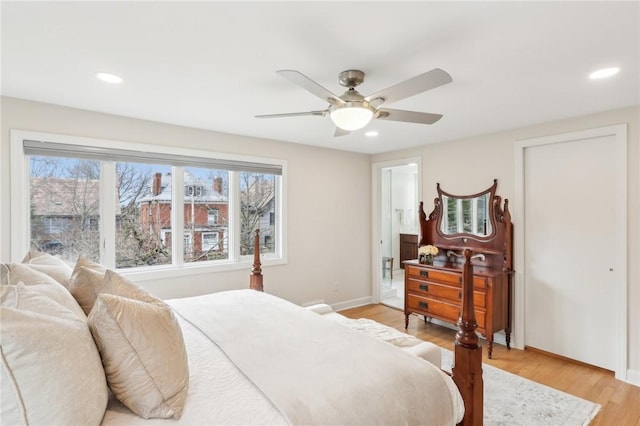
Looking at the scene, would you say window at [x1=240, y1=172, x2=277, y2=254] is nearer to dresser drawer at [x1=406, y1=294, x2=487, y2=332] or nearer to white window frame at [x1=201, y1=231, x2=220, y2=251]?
white window frame at [x1=201, y1=231, x2=220, y2=251]

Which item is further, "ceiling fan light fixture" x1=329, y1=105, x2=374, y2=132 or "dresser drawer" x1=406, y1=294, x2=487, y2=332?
"dresser drawer" x1=406, y1=294, x2=487, y2=332

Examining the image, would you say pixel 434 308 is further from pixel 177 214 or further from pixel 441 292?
pixel 177 214

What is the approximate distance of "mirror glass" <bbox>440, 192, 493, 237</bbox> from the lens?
150 inches

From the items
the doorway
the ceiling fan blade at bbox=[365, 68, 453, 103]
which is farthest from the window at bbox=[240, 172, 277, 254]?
the ceiling fan blade at bbox=[365, 68, 453, 103]

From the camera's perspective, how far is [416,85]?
176 centimetres

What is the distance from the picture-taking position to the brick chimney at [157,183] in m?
3.49

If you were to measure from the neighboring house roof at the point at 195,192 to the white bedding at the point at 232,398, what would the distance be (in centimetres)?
217

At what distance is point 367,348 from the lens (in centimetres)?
171

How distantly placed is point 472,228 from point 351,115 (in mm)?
2652

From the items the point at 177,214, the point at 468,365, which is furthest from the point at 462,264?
the point at 177,214

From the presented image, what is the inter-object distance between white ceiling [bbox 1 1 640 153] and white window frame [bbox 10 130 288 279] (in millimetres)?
341

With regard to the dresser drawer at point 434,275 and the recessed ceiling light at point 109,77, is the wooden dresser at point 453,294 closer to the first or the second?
the dresser drawer at point 434,275

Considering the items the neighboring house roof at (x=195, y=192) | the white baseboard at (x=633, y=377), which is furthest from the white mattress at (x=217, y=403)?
the white baseboard at (x=633, y=377)

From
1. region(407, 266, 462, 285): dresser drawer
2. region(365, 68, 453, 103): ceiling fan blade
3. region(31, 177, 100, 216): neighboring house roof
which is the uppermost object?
region(365, 68, 453, 103): ceiling fan blade
